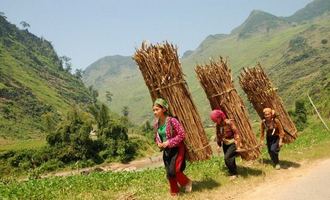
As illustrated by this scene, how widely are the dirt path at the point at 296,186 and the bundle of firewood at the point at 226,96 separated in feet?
4.81

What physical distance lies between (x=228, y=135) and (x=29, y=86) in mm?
100522

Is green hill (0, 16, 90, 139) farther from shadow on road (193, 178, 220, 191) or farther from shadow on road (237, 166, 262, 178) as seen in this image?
shadow on road (193, 178, 220, 191)

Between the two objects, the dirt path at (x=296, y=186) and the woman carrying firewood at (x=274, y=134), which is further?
the woman carrying firewood at (x=274, y=134)

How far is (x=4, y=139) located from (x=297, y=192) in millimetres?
65301

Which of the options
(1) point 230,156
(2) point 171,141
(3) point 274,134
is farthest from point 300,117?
(2) point 171,141

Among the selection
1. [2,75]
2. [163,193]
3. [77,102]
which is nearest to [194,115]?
[163,193]

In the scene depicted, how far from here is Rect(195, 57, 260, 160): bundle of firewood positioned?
1123 centimetres

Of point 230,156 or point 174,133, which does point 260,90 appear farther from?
point 174,133

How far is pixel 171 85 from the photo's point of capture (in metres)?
10.6

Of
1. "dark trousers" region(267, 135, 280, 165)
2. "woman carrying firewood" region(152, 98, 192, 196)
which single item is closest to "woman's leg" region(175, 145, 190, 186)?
"woman carrying firewood" region(152, 98, 192, 196)

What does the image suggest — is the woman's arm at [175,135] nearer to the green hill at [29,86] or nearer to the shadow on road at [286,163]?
the shadow on road at [286,163]

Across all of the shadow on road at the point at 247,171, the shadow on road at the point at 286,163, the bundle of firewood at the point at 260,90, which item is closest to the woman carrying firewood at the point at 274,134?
the shadow on road at the point at 286,163

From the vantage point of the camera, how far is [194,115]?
11133 millimetres

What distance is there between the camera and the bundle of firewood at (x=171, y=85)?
1041 cm
